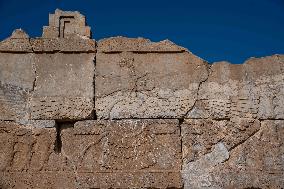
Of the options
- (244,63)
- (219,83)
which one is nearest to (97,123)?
(219,83)

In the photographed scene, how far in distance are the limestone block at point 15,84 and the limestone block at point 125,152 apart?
1.93ft

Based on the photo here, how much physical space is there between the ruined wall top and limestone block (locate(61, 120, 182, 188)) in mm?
1216

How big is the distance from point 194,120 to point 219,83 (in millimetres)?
572

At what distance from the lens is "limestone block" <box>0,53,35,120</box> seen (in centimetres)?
485

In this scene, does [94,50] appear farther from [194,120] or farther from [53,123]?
[194,120]

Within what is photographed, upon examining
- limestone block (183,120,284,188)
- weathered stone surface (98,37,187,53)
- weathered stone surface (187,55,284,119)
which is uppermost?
weathered stone surface (98,37,187,53)

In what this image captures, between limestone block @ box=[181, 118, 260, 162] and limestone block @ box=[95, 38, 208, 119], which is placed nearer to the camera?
limestone block @ box=[181, 118, 260, 162]

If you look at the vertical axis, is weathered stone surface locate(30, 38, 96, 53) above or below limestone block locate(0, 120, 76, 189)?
above

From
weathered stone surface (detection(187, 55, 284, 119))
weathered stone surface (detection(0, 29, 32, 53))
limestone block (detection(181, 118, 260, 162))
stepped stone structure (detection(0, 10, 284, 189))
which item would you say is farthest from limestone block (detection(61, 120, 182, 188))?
weathered stone surface (detection(0, 29, 32, 53))

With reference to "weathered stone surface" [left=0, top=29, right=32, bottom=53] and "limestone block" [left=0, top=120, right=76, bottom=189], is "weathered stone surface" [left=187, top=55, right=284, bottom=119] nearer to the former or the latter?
"limestone block" [left=0, top=120, right=76, bottom=189]

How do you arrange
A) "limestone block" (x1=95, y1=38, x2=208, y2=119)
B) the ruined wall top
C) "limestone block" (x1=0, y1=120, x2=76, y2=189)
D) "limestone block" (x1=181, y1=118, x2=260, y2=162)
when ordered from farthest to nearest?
the ruined wall top
"limestone block" (x1=95, y1=38, x2=208, y2=119)
"limestone block" (x1=181, y1=118, x2=260, y2=162)
"limestone block" (x1=0, y1=120, x2=76, y2=189)

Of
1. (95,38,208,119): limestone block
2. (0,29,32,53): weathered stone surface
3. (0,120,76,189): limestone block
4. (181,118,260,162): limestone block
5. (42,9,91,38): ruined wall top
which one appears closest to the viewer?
(0,120,76,189): limestone block

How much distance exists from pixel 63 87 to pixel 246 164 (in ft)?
7.66

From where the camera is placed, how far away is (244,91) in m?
5.02
